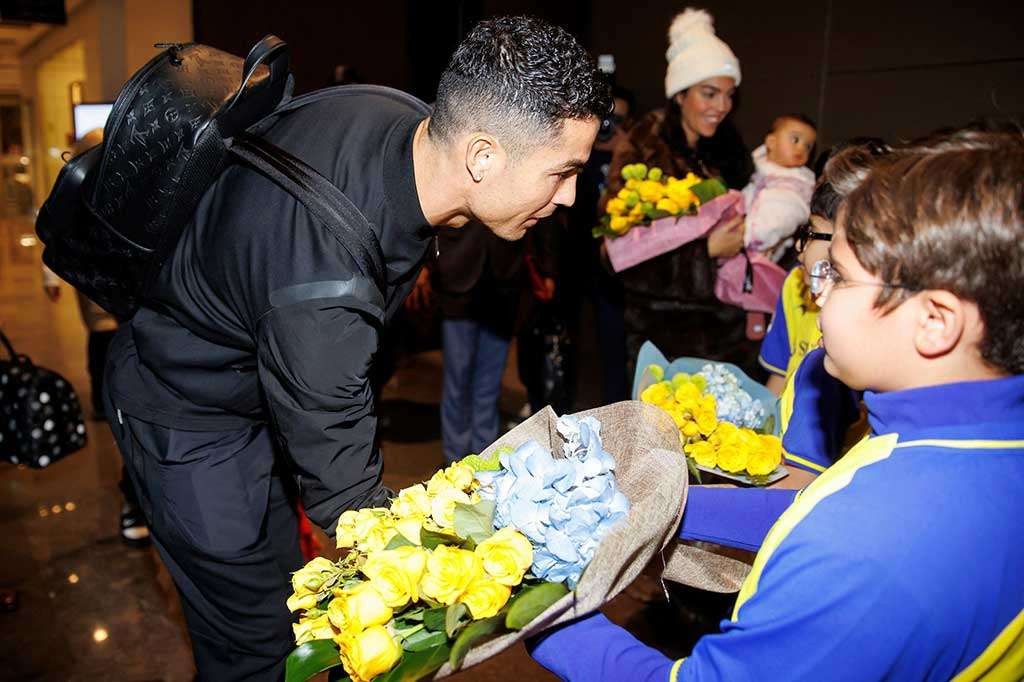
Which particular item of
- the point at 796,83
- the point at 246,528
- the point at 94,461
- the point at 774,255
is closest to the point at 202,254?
the point at 246,528

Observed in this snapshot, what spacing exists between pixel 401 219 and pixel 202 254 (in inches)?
15.0

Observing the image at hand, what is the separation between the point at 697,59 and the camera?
3.24 m

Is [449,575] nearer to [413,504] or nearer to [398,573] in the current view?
[398,573]

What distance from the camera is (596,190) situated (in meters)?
4.10

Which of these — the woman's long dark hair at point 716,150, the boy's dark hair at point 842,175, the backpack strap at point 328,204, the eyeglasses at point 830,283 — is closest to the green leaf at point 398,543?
the backpack strap at point 328,204

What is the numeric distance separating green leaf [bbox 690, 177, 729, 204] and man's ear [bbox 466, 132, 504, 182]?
1.75 meters

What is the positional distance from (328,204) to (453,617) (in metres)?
0.76

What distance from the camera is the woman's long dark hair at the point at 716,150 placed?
3232 mm

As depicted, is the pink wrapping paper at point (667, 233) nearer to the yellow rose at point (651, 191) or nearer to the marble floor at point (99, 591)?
the yellow rose at point (651, 191)

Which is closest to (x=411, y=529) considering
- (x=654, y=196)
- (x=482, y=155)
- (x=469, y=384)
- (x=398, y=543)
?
(x=398, y=543)

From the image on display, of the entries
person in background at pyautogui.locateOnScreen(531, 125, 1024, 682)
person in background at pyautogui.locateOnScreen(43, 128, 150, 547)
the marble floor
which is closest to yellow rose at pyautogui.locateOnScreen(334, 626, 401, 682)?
person in background at pyautogui.locateOnScreen(531, 125, 1024, 682)

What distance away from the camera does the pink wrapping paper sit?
9.87 ft

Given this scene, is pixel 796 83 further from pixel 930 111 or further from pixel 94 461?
pixel 94 461

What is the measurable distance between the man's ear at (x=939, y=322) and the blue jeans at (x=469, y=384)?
116 inches
